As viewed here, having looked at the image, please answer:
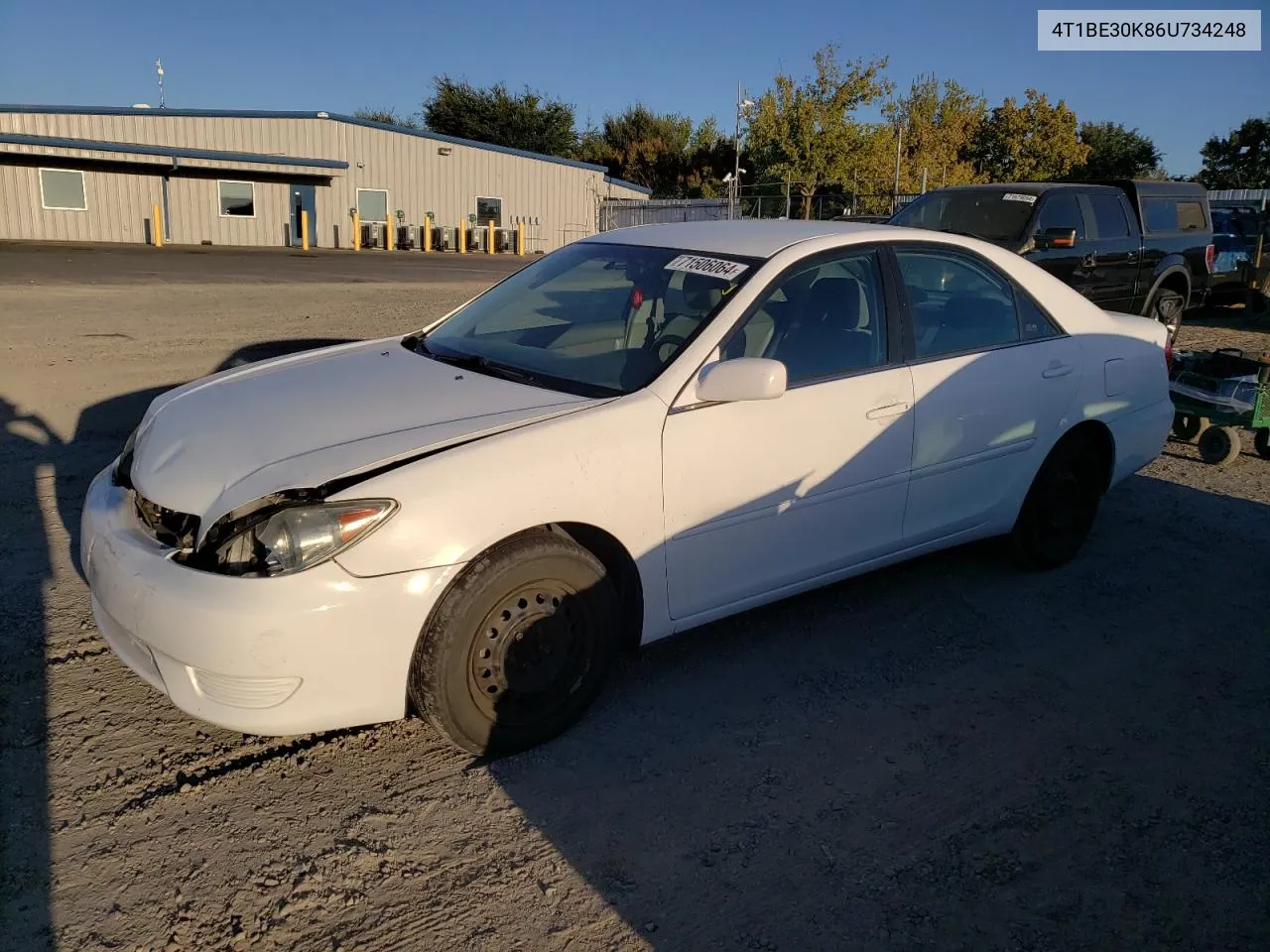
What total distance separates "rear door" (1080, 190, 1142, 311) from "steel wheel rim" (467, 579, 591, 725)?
9.54 meters

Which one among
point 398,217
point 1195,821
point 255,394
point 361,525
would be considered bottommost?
point 1195,821

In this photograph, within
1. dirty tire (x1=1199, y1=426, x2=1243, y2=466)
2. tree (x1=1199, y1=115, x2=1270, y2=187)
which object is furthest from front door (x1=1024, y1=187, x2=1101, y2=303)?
tree (x1=1199, y1=115, x2=1270, y2=187)

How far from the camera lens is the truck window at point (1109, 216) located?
11203 mm

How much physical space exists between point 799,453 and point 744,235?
1062 millimetres

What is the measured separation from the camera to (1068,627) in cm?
441

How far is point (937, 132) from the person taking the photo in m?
46.5

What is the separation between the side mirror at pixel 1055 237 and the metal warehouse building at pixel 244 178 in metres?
27.5

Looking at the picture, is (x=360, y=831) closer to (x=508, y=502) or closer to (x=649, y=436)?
(x=508, y=502)

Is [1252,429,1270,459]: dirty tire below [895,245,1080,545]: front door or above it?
below

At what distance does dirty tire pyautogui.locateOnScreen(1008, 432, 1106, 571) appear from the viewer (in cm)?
480

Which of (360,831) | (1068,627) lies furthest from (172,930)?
(1068,627)

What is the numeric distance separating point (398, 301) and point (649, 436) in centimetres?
1278

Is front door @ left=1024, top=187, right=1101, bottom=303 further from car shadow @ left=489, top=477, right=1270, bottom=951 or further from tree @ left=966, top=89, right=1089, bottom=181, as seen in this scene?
tree @ left=966, top=89, right=1089, bottom=181

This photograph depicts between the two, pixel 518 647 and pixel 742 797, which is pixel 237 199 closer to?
pixel 518 647
